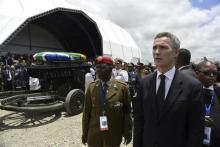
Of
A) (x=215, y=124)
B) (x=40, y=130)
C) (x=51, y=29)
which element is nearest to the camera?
(x=215, y=124)

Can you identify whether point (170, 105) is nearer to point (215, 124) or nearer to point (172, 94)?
point (172, 94)

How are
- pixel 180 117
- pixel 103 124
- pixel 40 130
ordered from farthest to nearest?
pixel 40 130 → pixel 103 124 → pixel 180 117

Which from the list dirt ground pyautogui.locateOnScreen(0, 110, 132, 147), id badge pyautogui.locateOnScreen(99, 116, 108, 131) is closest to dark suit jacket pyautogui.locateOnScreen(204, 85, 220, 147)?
id badge pyautogui.locateOnScreen(99, 116, 108, 131)

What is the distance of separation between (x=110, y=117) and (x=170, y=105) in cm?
146

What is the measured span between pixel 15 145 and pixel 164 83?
17.1 ft

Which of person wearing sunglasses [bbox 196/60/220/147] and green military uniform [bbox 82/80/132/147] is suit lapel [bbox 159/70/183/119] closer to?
person wearing sunglasses [bbox 196/60/220/147]

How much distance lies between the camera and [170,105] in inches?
104

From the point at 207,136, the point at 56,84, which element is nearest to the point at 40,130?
the point at 56,84

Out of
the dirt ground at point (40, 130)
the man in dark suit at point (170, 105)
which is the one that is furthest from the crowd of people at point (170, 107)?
the dirt ground at point (40, 130)

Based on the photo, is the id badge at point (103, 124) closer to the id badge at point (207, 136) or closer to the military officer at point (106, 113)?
the military officer at point (106, 113)

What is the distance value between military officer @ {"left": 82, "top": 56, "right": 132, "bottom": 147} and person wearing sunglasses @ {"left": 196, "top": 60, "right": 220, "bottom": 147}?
1.07m

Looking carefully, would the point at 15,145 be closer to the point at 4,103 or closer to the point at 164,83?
the point at 4,103

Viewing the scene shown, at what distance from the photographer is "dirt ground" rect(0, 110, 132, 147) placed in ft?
23.5

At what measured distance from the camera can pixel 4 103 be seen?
9.14 m
